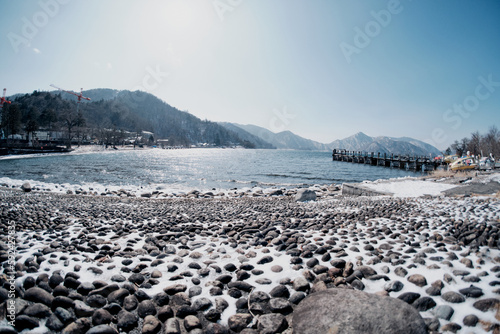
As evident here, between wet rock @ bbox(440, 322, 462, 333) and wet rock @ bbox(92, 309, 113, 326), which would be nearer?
wet rock @ bbox(440, 322, 462, 333)

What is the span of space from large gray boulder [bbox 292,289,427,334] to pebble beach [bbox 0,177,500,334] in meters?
0.21

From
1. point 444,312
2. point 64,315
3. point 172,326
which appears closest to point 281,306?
point 172,326

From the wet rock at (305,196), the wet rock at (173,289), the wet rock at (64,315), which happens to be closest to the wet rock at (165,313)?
the wet rock at (173,289)

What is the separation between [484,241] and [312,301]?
12.7ft

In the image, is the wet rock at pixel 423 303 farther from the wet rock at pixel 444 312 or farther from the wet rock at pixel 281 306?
the wet rock at pixel 281 306

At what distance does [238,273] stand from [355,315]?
1743mm

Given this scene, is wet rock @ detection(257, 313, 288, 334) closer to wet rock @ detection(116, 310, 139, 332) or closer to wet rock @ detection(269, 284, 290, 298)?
wet rock @ detection(269, 284, 290, 298)

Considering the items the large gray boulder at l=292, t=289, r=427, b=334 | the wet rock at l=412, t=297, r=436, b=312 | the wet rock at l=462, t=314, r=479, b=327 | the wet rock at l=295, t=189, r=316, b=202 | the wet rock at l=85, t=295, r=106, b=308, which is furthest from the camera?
the wet rock at l=295, t=189, r=316, b=202

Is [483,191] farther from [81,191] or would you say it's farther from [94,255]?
[81,191]

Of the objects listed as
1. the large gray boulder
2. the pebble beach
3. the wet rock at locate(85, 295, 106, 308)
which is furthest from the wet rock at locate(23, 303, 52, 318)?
the large gray boulder

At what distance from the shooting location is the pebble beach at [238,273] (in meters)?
2.50

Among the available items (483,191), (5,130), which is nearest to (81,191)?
(483,191)

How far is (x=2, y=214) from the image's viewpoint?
7043 millimetres

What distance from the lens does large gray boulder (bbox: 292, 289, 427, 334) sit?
6.97 ft
